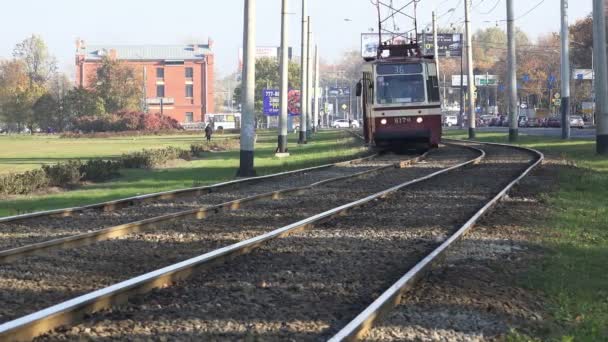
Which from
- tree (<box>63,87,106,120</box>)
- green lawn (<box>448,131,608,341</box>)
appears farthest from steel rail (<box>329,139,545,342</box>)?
tree (<box>63,87,106,120</box>)

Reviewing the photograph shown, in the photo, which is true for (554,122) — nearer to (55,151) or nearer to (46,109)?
(55,151)

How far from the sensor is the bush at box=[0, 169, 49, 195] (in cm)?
2000

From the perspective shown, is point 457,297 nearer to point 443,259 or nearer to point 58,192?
point 443,259

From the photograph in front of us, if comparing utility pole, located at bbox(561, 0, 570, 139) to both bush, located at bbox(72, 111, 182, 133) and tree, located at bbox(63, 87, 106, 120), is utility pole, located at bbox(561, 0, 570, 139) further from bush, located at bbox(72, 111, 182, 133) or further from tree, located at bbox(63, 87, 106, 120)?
tree, located at bbox(63, 87, 106, 120)

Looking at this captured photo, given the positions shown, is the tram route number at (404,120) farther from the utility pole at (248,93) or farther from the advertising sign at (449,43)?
the advertising sign at (449,43)

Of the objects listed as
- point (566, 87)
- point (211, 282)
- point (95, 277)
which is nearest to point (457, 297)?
point (211, 282)

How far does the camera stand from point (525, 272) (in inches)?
344

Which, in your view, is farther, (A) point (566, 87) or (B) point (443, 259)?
(A) point (566, 87)

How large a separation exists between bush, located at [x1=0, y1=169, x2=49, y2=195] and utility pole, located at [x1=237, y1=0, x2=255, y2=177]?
5640 millimetres

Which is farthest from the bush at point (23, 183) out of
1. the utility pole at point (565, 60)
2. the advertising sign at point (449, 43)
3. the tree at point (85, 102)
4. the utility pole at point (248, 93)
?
the advertising sign at point (449, 43)

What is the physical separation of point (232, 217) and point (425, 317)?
7.11 meters

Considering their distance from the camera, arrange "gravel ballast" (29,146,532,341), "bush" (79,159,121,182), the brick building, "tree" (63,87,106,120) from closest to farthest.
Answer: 1. "gravel ballast" (29,146,532,341)
2. "bush" (79,159,121,182)
3. "tree" (63,87,106,120)
4. the brick building

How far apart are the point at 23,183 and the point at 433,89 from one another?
15284 millimetres

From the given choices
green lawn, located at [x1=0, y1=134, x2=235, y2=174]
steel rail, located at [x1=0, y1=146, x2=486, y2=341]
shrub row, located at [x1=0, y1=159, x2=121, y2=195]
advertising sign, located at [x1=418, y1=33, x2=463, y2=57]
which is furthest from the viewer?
advertising sign, located at [x1=418, y1=33, x2=463, y2=57]
